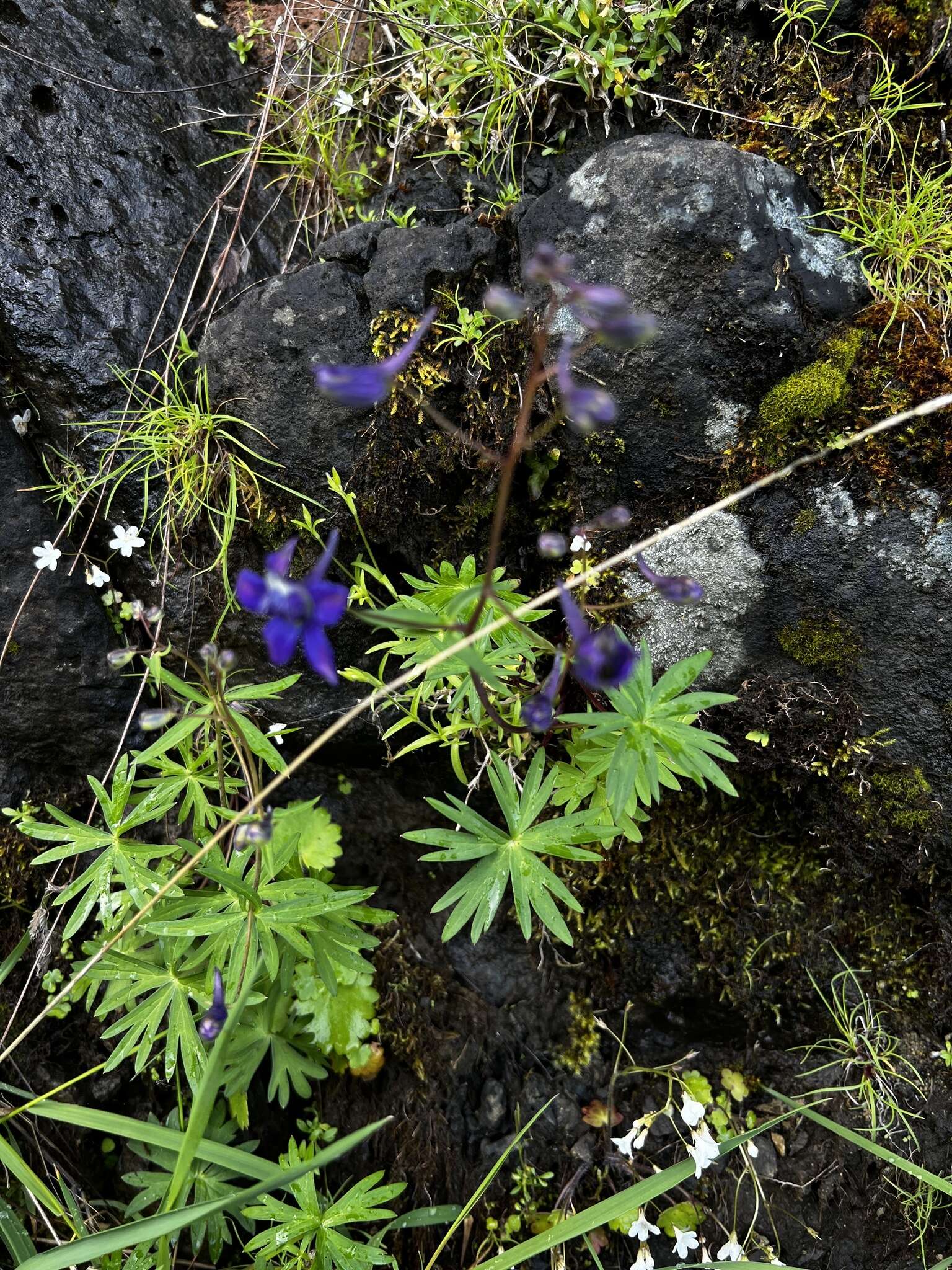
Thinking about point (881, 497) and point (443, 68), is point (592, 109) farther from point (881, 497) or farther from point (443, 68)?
point (881, 497)

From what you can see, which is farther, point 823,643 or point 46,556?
point 46,556

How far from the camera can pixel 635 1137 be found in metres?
3.00

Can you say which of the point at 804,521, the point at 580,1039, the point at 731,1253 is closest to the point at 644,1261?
the point at 731,1253

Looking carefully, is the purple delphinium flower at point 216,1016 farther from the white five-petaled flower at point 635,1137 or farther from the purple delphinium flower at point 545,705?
the white five-petaled flower at point 635,1137

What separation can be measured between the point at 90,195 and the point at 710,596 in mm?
2871

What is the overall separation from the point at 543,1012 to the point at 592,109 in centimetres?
346

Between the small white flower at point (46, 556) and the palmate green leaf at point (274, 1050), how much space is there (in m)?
1.80

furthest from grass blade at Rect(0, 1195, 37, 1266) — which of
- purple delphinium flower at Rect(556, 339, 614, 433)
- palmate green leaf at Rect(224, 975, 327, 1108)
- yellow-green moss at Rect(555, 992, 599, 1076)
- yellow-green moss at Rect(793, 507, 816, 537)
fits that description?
yellow-green moss at Rect(793, 507, 816, 537)

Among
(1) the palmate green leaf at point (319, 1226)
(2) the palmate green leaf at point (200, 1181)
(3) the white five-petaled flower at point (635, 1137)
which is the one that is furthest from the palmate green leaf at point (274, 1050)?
(3) the white five-petaled flower at point (635, 1137)

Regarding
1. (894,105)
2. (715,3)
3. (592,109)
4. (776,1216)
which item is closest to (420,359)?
(592,109)

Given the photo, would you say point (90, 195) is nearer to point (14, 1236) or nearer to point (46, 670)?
point (46, 670)

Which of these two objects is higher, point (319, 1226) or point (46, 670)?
point (46, 670)

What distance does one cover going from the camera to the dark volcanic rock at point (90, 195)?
3.19m

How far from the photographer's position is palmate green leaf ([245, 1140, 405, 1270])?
2.70m
